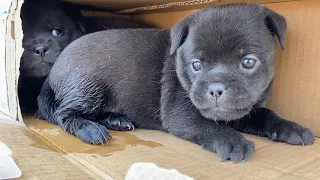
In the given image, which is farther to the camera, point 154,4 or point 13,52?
point 154,4

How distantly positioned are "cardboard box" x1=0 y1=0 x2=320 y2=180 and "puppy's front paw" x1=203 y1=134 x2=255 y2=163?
0.09 ft

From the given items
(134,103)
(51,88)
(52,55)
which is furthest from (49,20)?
(134,103)

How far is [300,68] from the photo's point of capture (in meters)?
1.54

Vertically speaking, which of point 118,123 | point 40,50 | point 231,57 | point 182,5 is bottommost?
point 118,123

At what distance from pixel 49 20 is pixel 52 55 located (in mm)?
232

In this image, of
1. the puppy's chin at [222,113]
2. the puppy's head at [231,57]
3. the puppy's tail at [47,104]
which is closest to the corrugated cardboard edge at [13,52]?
the puppy's tail at [47,104]

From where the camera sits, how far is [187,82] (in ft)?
4.80

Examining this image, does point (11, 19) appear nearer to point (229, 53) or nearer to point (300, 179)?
point (229, 53)

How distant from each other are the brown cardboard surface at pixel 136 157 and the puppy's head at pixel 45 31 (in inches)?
20.7

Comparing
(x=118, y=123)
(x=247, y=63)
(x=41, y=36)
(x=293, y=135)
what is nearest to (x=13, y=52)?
(x=41, y=36)

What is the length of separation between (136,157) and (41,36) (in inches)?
44.3

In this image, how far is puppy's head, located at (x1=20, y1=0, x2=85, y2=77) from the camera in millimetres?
1940

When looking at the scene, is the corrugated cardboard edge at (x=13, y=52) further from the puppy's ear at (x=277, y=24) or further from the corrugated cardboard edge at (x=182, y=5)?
the puppy's ear at (x=277, y=24)

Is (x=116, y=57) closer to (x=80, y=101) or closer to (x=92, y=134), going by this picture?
(x=80, y=101)
